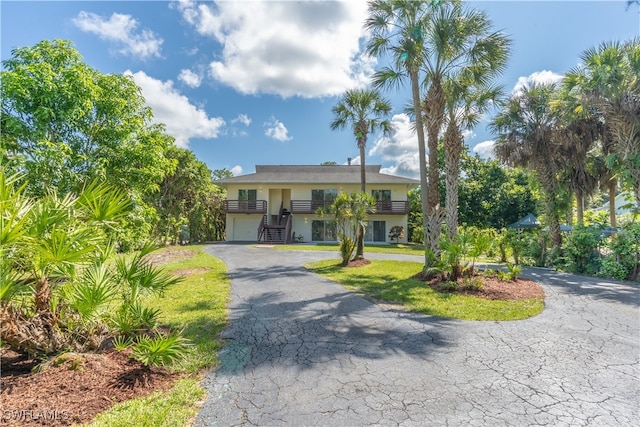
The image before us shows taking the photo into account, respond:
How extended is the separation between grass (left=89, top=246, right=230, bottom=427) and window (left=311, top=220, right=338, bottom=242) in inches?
609

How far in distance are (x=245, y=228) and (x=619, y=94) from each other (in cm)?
2404

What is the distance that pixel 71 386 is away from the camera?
111 inches

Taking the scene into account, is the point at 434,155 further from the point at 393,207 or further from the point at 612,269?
the point at 393,207

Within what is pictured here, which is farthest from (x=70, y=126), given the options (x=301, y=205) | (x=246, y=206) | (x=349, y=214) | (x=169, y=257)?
(x=301, y=205)

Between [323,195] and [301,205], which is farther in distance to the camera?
[323,195]

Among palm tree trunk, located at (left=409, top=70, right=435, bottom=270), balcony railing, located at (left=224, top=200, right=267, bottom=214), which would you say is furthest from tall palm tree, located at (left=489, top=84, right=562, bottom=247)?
balcony railing, located at (left=224, top=200, right=267, bottom=214)

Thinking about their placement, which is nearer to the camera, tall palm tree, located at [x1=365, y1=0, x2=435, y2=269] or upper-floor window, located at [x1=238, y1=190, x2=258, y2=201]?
tall palm tree, located at [x1=365, y1=0, x2=435, y2=269]

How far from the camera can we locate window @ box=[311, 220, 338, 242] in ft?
82.3

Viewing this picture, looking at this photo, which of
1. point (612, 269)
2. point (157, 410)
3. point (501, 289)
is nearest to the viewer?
point (157, 410)

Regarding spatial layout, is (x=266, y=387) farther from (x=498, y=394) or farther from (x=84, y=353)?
(x=498, y=394)

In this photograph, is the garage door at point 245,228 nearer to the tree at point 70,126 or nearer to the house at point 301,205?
the house at point 301,205

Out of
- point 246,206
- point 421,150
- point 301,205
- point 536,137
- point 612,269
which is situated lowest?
point 612,269

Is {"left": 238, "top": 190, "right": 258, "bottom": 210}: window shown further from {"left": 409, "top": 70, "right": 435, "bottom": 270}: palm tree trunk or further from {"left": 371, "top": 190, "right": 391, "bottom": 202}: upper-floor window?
{"left": 409, "top": 70, "right": 435, "bottom": 270}: palm tree trunk

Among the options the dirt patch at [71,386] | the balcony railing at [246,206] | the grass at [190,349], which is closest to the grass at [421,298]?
the grass at [190,349]
